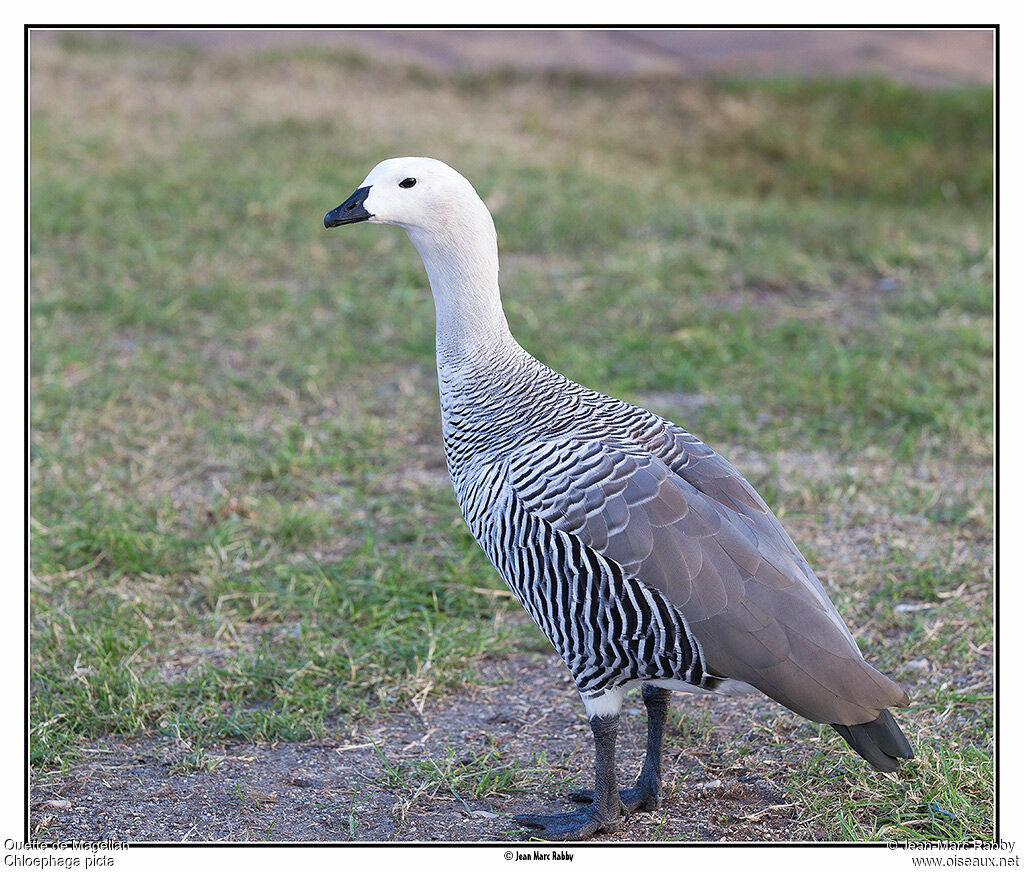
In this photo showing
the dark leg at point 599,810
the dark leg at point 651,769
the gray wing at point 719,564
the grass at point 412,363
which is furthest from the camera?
the grass at point 412,363

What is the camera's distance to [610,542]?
274cm

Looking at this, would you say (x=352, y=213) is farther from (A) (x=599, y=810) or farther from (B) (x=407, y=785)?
(A) (x=599, y=810)

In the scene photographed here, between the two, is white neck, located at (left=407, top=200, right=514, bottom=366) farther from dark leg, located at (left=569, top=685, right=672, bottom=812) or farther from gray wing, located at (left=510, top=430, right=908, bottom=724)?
dark leg, located at (left=569, top=685, right=672, bottom=812)

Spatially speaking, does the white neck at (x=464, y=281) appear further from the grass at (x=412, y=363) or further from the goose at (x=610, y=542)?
the grass at (x=412, y=363)

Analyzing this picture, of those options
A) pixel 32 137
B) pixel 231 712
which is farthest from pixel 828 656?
pixel 32 137

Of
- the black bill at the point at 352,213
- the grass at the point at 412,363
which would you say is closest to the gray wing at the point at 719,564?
the grass at the point at 412,363

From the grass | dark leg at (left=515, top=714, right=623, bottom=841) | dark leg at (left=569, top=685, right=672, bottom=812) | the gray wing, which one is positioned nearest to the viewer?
the gray wing

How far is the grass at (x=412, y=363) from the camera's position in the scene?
3.62 m

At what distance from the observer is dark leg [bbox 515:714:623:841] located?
2.89m

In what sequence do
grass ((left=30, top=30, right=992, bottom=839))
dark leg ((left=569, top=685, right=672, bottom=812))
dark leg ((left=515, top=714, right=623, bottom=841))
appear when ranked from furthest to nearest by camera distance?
grass ((left=30, top=30, right=992, bottom=839)), dark leg ((left=569, top=685, right=672, bottom=812)), dark leg ((left=515, top=714, right=623, bottom=841))

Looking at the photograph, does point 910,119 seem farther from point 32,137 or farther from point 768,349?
point 32,137

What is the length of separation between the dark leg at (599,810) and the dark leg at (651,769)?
0.09m

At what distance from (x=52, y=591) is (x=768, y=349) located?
3.96 m

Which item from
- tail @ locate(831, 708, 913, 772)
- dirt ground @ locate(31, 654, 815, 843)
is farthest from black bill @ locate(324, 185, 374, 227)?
tail @ locate(831, 708, 913, 772)
